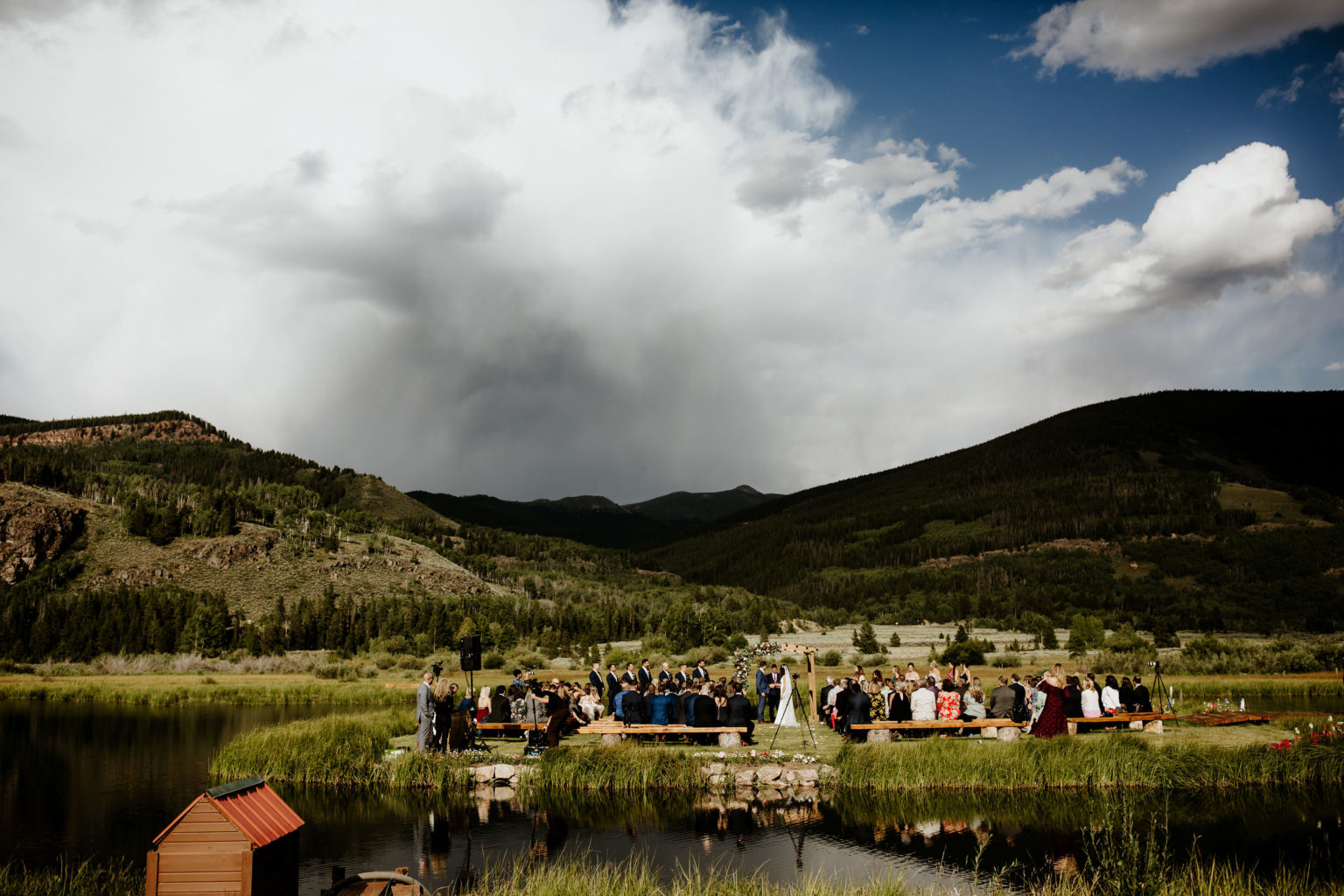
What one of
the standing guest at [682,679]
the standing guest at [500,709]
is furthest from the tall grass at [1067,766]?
the standing guest at [500,709]

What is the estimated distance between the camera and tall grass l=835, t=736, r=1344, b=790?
774 inches

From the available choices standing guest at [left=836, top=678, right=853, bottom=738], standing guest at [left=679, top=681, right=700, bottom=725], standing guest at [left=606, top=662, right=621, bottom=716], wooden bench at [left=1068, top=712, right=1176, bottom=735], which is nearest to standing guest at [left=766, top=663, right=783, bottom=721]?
standing guest at [left=836, top=678, right=853, bottom=738]

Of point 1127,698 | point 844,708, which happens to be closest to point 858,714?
point 844,708

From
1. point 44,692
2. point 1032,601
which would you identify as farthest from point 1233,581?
point 44,692

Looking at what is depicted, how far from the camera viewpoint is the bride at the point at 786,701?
24031 millimetres

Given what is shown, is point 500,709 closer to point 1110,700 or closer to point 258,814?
point 258,814

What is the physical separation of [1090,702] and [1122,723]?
150 cm

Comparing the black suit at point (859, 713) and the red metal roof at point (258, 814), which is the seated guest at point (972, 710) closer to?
the black suit at point (859, 713)

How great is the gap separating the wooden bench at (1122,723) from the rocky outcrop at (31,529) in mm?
110305

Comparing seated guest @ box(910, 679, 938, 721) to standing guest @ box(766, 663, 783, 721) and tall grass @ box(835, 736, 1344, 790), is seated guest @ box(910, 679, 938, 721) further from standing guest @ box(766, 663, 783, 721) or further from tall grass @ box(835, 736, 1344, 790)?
standing guest @ box(766, 663, 783, 721)

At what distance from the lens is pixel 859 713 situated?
2234cm

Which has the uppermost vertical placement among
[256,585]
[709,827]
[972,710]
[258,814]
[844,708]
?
[256,585]

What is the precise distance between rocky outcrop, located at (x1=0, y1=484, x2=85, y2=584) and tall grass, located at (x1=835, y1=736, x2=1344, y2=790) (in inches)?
4256

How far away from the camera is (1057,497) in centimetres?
18262
